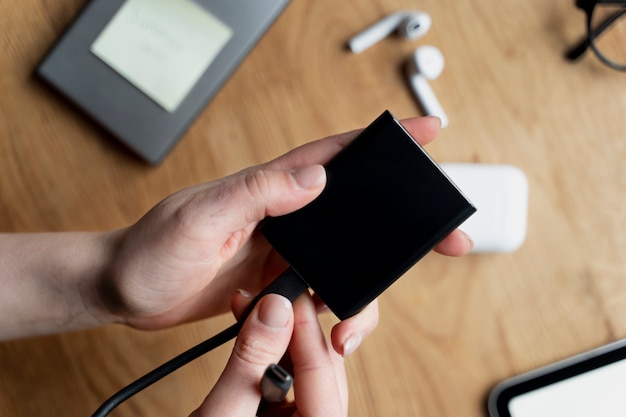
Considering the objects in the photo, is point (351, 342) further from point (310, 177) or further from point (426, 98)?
point (426, 98)

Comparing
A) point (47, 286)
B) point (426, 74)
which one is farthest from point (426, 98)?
point (47, 286)

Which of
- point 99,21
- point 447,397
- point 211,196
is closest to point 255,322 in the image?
point 211,196

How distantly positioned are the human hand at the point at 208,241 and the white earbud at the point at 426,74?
3.9 inches

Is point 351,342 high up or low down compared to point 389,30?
down

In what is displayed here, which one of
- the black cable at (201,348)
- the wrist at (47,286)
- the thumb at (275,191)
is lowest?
the wrist at (47,286)

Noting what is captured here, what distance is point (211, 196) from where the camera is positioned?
1.63ft

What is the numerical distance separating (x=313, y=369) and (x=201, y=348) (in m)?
0.10

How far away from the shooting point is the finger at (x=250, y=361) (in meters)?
0.46

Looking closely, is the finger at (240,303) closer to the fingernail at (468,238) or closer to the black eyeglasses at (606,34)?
the fingernail at (468,238)

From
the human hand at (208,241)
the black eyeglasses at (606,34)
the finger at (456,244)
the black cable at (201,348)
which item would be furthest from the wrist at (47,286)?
the black eyeglasses at (606,34)

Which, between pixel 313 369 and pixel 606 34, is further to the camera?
pixel 606 34

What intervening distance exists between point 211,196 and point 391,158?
0.15 m

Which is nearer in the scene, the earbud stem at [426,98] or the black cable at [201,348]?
the black cable at [201,348]

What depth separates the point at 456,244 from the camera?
572mm
